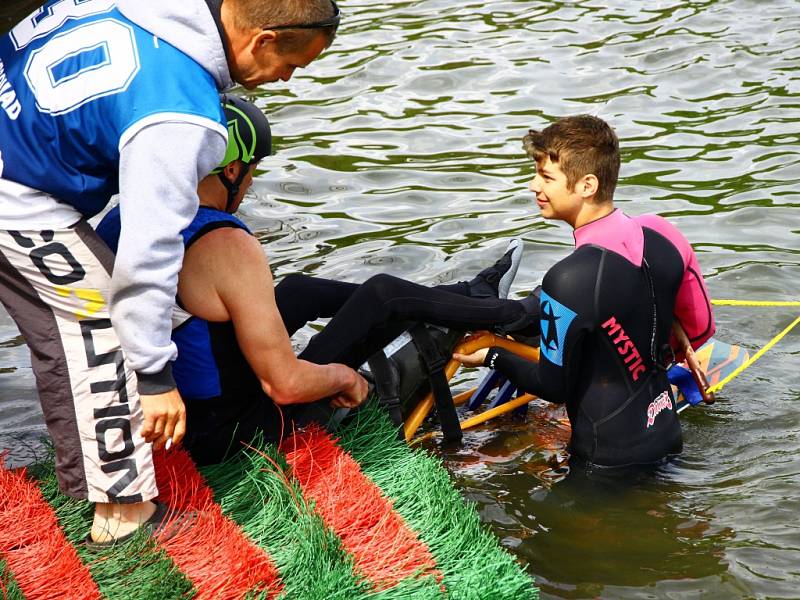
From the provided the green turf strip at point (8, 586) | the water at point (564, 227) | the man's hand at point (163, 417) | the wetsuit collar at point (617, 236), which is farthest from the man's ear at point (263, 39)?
the water at point (564, 227)

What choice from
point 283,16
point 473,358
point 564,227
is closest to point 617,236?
point 473,358

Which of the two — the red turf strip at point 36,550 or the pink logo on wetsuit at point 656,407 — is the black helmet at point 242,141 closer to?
the red turf strip at point 36,550

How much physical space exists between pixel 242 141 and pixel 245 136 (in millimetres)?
23

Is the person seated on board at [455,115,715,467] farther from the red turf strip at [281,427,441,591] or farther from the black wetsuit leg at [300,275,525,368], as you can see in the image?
the red turf strip at [281,427,441,591]

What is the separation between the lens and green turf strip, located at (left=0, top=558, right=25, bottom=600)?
10.6 ft

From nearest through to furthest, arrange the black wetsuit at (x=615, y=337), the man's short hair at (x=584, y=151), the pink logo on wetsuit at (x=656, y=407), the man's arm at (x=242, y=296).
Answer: the man's arm at (x=242, y=296), the black wetsuit at (x=615, y=337), the man's short hair at (x=584, y=151), the pink logo on wetsuit at (x=656, y=407)

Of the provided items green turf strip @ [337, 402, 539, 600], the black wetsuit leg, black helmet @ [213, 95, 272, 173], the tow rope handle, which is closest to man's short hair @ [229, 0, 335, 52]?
black helmet @ [213, 95, 272, 173]

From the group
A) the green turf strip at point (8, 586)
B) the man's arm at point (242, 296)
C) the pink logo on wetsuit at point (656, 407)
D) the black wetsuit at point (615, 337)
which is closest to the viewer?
the green turf strip at point (8, 586)

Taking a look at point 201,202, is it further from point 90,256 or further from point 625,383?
point 625,383

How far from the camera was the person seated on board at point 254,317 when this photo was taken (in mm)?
3734

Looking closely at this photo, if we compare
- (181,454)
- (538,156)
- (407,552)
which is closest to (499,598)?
(407,552)

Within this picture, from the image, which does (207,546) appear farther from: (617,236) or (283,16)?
(617,236)

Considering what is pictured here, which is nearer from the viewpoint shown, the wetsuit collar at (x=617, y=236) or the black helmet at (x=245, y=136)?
the black helmet at (x=245, y=136)

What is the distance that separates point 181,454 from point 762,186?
5333mm
